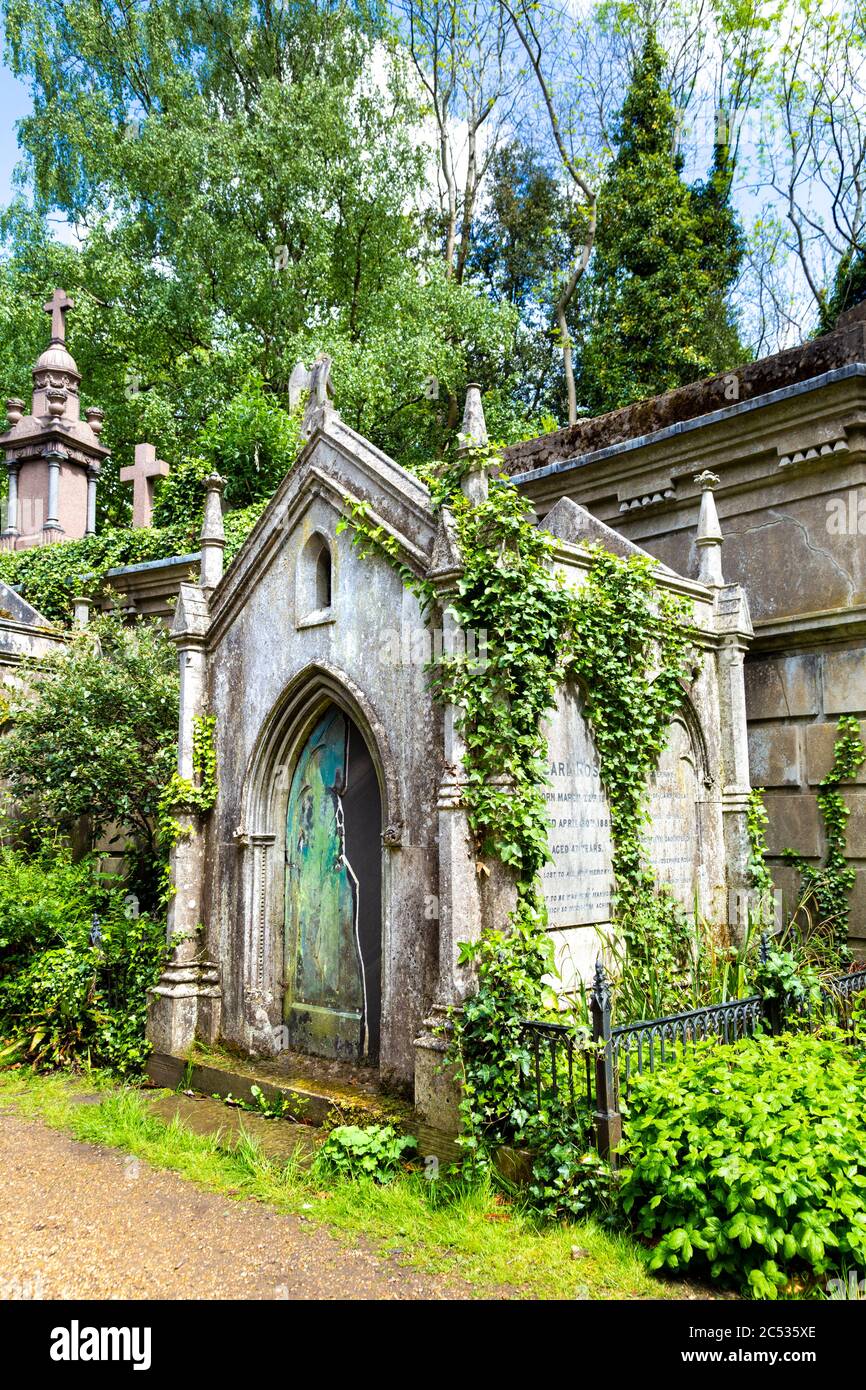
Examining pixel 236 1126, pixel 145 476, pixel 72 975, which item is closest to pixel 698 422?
pixel 236 1126

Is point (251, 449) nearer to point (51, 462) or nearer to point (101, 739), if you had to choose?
point (51, 462)

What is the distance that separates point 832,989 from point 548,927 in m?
2.22

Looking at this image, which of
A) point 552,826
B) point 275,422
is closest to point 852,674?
point 552,826

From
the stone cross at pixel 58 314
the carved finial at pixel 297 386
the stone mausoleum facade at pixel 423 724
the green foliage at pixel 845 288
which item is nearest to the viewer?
the stone mausoleum facade at pixel 423 724

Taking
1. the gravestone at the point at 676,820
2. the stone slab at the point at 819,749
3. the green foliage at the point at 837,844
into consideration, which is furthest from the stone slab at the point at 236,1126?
the stone slab at the point at 819,749

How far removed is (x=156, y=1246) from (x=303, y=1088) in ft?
6.40

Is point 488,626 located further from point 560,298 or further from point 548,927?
point 560,298

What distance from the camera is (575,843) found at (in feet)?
23.3

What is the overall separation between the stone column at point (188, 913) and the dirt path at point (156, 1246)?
1721 millimetres

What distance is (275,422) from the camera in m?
18.0

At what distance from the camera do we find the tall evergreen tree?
2436cm

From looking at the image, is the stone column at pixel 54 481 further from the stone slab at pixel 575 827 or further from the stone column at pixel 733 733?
the stone slab at pixel 575 827

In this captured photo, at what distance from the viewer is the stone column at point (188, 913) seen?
28.4 feet

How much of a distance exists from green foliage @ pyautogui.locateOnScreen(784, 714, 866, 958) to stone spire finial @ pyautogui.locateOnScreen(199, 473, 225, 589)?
19.8 ft
